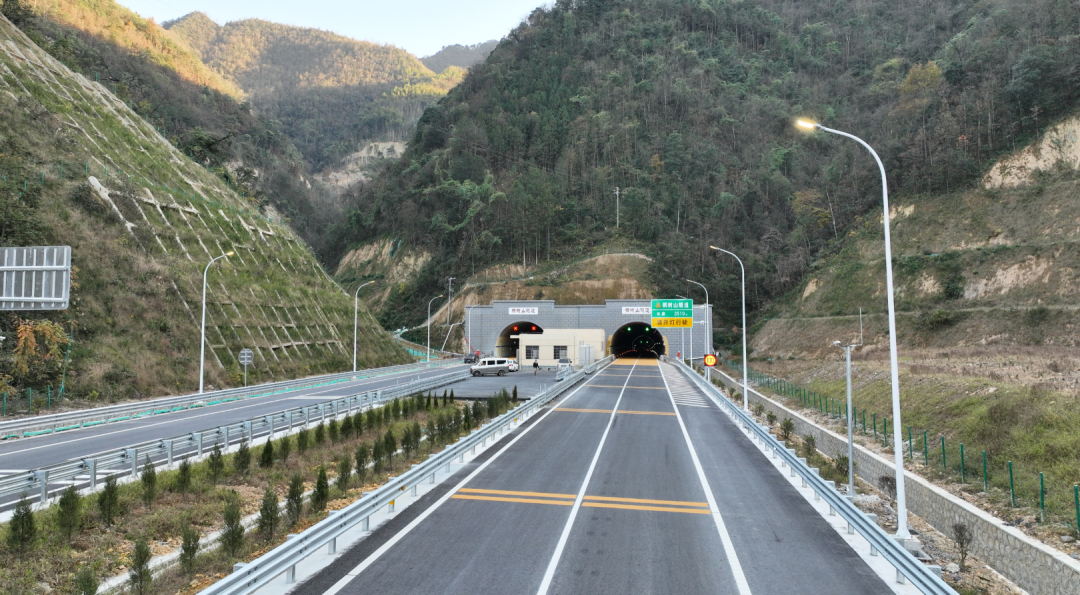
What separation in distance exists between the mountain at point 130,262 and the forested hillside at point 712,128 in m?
44.9

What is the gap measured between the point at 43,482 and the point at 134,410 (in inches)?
625

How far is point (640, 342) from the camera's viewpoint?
102 metres

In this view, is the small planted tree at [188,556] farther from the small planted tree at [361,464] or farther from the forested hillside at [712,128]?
the forested hillside at [712,128]

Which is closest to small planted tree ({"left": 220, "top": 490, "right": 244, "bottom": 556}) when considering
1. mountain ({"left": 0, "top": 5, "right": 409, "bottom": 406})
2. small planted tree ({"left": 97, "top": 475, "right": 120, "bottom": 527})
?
small planted tree ({"left": 97, "top": 475, "right": 120, "bottom": 527})

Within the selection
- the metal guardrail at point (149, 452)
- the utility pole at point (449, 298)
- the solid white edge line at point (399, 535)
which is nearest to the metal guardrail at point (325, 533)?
the solid white edge line at point (399, 535)

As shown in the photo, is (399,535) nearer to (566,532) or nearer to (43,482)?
Result: (566,532)

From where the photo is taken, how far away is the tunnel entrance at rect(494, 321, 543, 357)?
251ft

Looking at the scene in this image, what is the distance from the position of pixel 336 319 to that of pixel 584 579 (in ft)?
160

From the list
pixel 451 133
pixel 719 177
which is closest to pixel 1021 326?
pixel 719 177

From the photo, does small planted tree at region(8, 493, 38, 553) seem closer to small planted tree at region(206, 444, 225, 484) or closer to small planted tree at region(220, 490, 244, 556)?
small planted tree at region(220, 490, 244, 556)

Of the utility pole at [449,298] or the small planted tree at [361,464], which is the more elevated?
the utility pole at [449,298]

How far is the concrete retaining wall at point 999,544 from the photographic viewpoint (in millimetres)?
10359

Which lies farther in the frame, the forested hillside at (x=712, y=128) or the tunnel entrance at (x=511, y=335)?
the tunnel entrance at (x=511, y=335)

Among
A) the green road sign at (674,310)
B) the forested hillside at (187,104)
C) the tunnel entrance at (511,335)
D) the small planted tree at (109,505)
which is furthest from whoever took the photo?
the forested hillside at (187,104)
